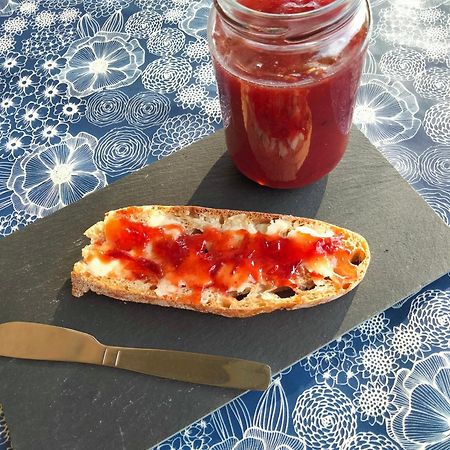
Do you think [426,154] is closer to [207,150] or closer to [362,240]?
[362,240]

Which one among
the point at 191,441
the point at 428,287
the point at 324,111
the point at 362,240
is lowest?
the point at 191,441

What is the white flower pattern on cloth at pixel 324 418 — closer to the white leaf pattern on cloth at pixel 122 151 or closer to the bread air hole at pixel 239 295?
the bread air hole at pixel 239 295

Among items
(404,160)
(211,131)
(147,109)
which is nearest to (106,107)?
(147,109)

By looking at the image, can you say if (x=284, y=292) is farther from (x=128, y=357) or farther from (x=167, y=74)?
(x=167, y=74)

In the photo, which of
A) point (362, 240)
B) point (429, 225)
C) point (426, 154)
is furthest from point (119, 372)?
point (426, 154)

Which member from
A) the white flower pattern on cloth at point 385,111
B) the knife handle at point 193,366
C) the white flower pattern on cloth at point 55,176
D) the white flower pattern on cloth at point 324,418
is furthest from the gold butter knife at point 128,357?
the white flower pattern on cloth at point 385,111

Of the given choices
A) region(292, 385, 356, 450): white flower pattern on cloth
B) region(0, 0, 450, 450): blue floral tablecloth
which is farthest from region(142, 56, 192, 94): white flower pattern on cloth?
region(292, 385, 356, 450): white flower pattern on cloth

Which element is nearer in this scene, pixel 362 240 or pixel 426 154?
pixel 362 240
